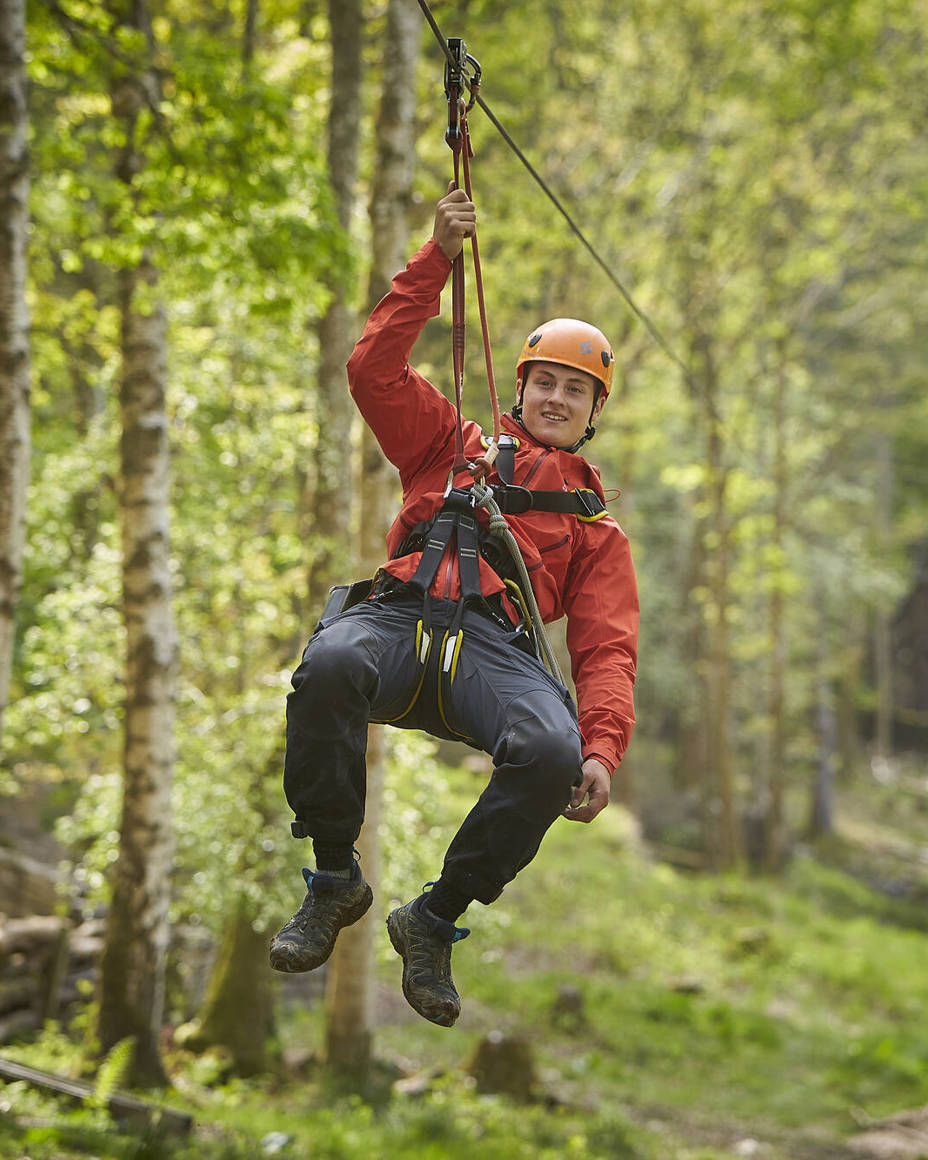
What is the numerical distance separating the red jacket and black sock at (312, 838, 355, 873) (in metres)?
0.80

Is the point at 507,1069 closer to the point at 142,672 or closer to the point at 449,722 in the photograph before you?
the point at 142,672

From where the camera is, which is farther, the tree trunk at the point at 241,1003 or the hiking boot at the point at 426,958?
the tree trunk at the point at 241,1003

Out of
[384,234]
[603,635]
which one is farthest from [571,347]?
[384,234]

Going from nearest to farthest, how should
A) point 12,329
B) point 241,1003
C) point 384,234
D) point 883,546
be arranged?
point 12,329
point 384,234
point 241,1003
point 883,546

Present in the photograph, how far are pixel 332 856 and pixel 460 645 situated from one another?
0.76 m

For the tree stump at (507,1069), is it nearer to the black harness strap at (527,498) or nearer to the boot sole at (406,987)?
the boot sole at (406,987)

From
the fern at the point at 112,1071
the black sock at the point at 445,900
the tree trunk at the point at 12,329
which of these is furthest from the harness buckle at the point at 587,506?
the fern at the point at 112,1071

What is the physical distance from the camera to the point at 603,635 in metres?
3.83

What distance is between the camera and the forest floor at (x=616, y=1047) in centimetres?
899

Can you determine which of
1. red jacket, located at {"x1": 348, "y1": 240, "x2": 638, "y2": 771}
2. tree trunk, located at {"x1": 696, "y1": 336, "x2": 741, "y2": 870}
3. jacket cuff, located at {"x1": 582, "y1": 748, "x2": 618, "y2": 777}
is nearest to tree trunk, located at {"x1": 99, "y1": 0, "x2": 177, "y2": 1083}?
red jacket, located at {"x1": 348, "y1": 240, "x2": 638, "y2": 771}

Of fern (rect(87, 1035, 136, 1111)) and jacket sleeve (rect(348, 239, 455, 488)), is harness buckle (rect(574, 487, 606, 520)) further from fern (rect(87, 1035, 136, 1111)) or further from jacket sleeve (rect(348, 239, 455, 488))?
fern (rect(87, 1035, 136, 1111))

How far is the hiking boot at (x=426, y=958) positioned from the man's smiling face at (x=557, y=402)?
164 cm

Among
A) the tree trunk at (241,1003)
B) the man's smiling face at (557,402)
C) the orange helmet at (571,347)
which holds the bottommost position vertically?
the tree trunk at (241,1003)

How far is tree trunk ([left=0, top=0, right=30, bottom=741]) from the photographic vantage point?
20.8 feet
